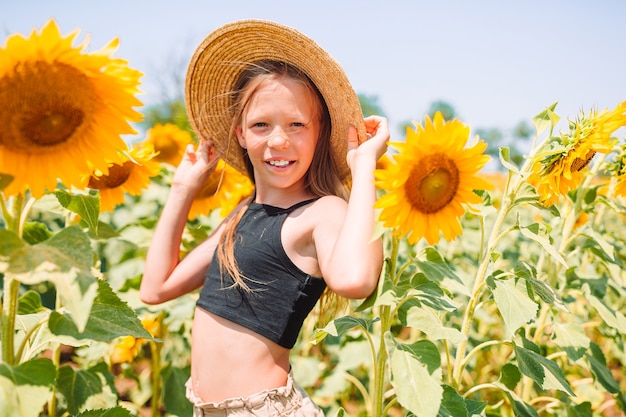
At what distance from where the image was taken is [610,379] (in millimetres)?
2260

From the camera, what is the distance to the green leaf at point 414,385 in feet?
4.32

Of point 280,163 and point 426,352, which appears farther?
point 280,163

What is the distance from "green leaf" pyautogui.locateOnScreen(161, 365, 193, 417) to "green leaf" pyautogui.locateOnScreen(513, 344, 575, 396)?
4.58ft

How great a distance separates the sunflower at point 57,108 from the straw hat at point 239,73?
70 centimetres

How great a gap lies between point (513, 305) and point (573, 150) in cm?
45

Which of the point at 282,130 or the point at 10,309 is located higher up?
the point at 282,130

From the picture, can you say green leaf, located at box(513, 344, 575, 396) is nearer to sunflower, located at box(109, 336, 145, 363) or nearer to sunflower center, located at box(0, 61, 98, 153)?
sunflower center, located at box(0, 61, 98, 153)

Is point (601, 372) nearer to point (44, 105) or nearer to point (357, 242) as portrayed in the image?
point (357, 242)

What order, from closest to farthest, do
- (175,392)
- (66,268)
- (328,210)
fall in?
(66,268), (328,210), (175,392)

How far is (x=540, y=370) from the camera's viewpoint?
5.68 feet

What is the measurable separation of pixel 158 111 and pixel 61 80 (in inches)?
1244

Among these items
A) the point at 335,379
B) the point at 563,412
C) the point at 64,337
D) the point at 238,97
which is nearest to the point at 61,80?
the point at 64,337

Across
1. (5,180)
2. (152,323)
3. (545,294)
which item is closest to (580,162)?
(545,294)

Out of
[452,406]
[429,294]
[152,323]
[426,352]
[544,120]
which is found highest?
[544,120]
